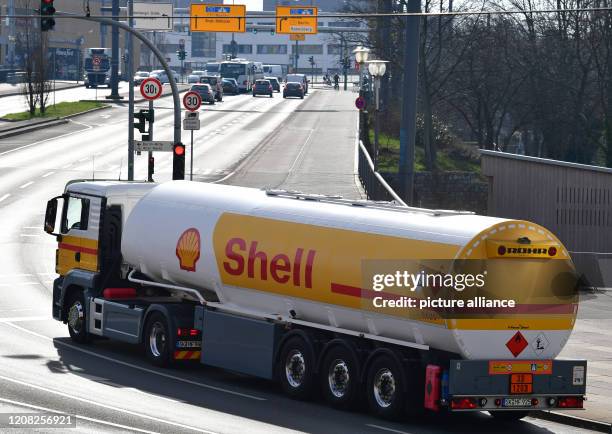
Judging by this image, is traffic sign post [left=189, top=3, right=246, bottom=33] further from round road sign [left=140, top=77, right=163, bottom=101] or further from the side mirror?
the side mirror

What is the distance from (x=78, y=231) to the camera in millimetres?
25000

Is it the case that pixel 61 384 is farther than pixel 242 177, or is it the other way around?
pixel 242 177

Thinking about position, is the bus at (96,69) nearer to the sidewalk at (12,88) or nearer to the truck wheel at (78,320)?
the sidewalk at (12,88)

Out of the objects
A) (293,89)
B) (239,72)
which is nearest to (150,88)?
(293,89)

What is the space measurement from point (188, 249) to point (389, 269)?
513cm

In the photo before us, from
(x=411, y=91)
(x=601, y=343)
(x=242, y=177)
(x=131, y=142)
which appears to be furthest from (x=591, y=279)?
(x=242, y=177)

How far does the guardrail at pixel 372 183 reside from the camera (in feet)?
132

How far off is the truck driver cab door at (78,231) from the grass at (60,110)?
54.2m

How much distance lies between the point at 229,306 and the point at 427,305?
4.82 m

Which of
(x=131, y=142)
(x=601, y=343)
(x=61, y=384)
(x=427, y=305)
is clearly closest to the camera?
(x=427, y=305)

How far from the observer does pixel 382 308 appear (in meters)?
17.8

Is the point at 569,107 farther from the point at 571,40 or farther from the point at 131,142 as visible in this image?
the point at 131,142

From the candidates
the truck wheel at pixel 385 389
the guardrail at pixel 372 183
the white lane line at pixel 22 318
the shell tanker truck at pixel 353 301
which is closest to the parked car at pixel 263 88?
the guardrail at pixel 372 183

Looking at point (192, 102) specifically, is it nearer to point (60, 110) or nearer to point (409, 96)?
point (409, 96)
